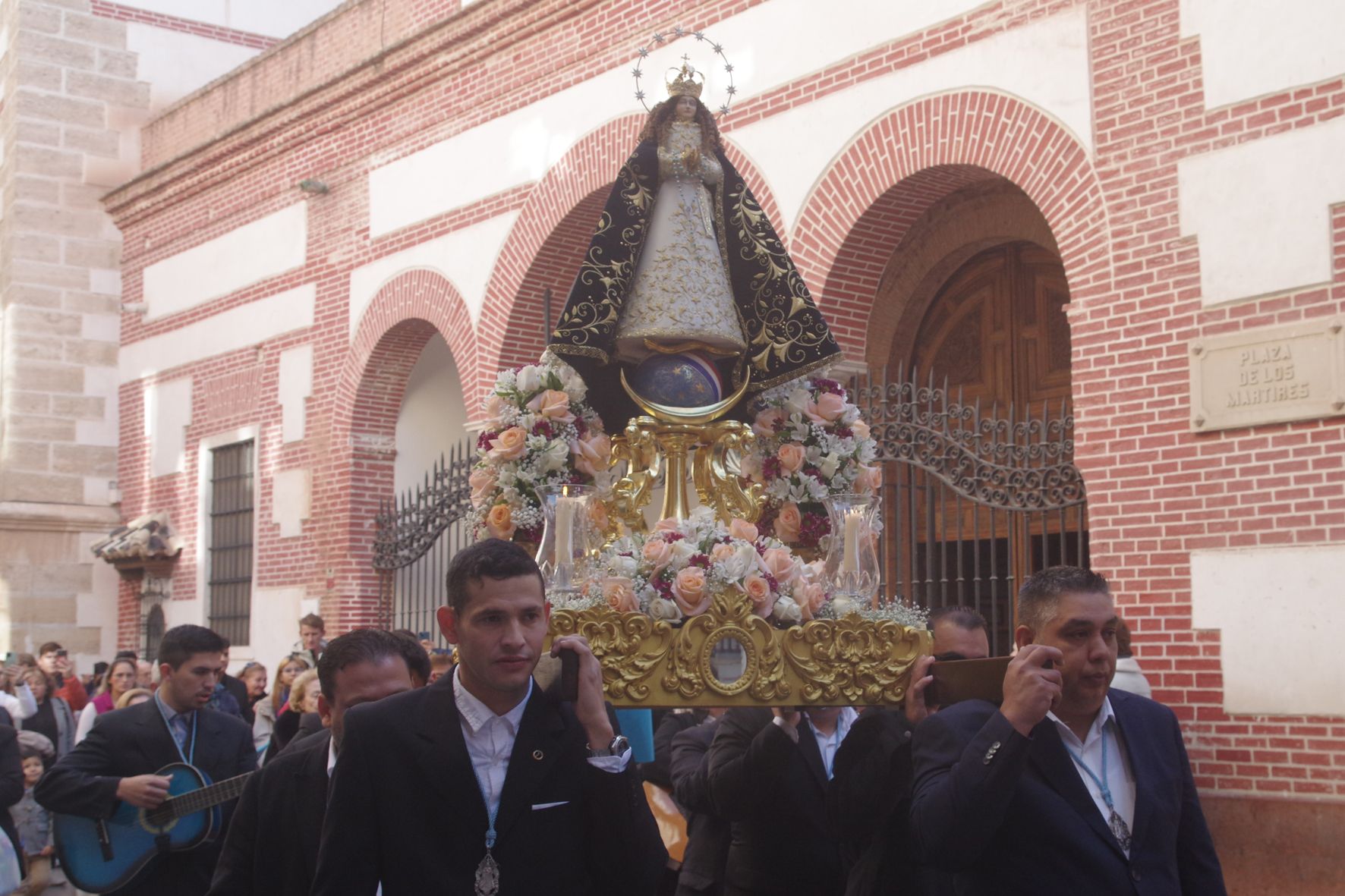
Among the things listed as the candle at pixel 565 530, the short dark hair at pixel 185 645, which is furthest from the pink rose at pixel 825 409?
the short dark hair at pixel 185 645

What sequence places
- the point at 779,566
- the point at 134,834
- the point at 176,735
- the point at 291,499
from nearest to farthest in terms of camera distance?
1. the point at 779,566
2. the point at 134,834
3. the point at 176,735
4. the point at 291,499

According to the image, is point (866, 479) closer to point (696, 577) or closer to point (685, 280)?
point (685, 280)

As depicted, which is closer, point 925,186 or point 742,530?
point 742,530

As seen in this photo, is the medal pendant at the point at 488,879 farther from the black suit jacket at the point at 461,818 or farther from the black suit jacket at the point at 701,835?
the black suit jacket at the point at 701,835

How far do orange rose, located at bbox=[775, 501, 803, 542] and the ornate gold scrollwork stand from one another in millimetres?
82

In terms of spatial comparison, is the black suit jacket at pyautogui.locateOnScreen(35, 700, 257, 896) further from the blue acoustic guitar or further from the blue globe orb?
the blue globe orb

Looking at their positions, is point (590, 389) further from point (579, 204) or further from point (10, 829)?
point (579, 204)

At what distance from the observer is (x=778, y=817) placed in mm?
5191

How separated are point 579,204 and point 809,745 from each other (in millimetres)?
8155

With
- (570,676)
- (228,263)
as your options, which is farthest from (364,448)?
(570,676)

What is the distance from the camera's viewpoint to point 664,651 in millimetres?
4406

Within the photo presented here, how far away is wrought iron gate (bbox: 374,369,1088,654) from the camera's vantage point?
9.48m

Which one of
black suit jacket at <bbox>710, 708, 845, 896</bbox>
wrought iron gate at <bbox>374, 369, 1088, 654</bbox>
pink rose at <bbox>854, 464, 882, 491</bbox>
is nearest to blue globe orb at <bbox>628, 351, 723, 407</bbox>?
pink rose at <bbox>854, 464, 882, 491</bbox>

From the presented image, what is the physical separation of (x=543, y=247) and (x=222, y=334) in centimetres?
579
